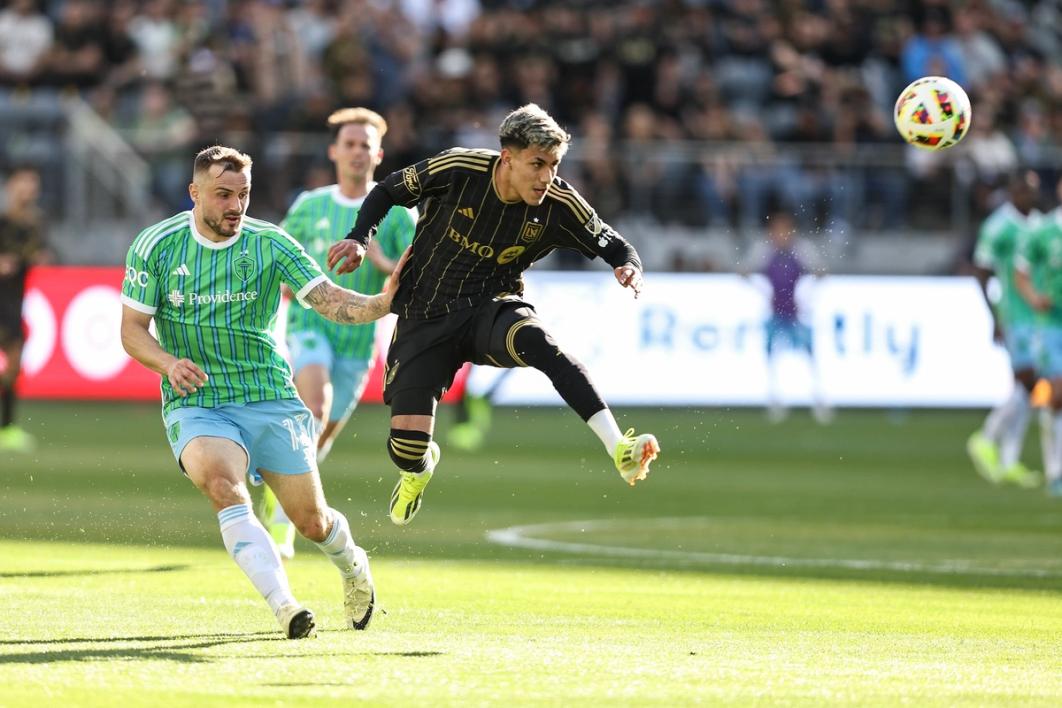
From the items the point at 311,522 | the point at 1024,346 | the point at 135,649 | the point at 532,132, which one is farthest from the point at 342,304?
the point at 1024,346

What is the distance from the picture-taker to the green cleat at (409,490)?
990cm

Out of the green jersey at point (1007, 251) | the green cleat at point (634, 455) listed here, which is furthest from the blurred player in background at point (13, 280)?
the green cleat at point (634, 455)

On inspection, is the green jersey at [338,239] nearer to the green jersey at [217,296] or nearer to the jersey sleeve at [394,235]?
the jersey sleeve at [394,235]

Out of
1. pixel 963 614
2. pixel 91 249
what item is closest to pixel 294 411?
pixel 963 614

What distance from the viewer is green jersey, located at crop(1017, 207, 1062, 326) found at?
17.2m

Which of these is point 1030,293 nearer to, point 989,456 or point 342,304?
point 989,456

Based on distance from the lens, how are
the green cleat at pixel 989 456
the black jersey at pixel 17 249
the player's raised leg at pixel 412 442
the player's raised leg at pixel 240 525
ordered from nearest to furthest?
the player's raised leg at pixel 240 525 → the player's raised leg at pixel 412 442 → the green cleat at pixel 989 456 → the black jersey at pixel 17 249

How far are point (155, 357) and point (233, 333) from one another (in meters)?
0.41

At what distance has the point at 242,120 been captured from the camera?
79.6 feet

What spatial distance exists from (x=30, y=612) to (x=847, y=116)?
1945cm

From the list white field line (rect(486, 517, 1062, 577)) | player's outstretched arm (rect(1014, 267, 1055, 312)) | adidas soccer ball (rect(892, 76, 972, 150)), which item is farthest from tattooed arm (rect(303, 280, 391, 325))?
player's outstretched arm (rect(1014, 267, 1055, 312))

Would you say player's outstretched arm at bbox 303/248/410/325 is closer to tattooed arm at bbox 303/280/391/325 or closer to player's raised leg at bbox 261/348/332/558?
tattooed arm at bbox 303/280/391/325

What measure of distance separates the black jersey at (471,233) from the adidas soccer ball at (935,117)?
10.2 ft

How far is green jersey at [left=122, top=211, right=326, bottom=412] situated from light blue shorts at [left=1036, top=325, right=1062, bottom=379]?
10486 millimetres
